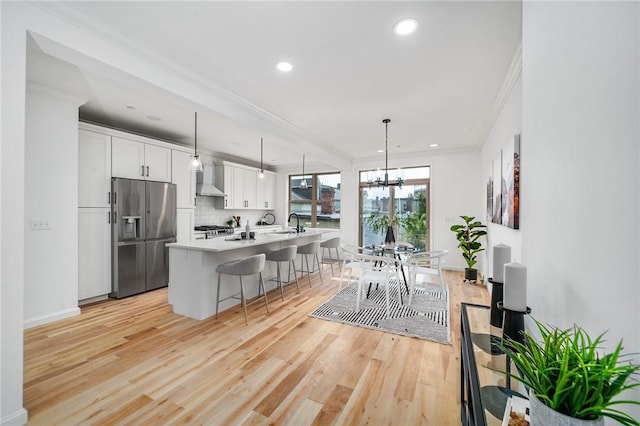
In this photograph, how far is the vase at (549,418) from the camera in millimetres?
514

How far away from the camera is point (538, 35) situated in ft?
4.09

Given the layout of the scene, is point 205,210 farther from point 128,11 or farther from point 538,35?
point 538,35

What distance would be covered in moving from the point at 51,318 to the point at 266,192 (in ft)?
16.3

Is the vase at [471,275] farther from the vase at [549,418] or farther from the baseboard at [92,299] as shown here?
the baseboard at [92,299]

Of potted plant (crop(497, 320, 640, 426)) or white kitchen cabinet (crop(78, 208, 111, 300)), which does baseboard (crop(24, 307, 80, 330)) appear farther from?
potted plant (crop(497, 320, 640, 426))

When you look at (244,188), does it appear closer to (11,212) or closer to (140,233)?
(140,233)

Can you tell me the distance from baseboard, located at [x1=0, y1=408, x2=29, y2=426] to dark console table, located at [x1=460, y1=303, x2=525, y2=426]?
242cm

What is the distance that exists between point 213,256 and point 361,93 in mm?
2552

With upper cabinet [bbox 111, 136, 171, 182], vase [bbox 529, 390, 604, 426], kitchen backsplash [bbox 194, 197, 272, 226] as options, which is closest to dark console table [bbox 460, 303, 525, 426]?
vase [bbox 529, 390, 604, 426]

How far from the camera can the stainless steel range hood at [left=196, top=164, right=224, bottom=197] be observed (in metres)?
5.54

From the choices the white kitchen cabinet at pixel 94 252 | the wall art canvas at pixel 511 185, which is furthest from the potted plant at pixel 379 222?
the white kitchen cabinet at pixel 94 252

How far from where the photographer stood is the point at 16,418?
5.15 feet

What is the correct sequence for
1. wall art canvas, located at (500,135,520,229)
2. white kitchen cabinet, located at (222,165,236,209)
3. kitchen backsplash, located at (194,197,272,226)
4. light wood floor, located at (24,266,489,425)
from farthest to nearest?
white kitchen cabinet, located at (222,165,236,209), kitchen backsplash, located at (194,197,272,226), wall art canvas, located at (500,135,520,229), light wood floor, located at (24,266,489,425)

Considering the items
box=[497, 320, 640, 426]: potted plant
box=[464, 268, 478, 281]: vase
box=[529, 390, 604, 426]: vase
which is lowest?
box=[464, 268, 478, 281]: vase
